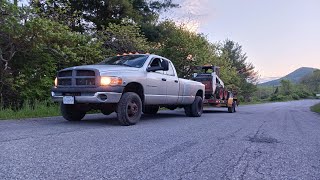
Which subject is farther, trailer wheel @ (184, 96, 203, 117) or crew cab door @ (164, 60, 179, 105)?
trailer wheel @ (184, 96, 203, 117)

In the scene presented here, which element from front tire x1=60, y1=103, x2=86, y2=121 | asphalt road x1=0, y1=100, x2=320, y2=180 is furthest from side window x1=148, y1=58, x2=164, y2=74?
asphalt road x1=0, y1=100, x2=320, y2=180

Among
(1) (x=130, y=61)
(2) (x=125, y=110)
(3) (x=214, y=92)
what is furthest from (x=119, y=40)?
(2) (x=125, y=110)

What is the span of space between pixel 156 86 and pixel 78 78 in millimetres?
2352

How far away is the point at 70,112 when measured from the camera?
9.07 m

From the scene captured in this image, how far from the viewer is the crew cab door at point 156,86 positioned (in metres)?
9.10

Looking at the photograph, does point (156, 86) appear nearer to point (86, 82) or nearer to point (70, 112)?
point (86, 82)

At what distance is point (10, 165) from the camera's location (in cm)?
378

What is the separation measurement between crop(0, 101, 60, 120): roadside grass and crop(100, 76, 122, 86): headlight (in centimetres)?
340

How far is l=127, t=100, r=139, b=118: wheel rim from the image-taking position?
27.2 feet

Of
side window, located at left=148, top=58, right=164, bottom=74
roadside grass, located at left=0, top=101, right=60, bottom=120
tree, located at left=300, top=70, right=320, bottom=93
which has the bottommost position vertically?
roadside grass, located at left=0, top=101, right=60, bottom=120

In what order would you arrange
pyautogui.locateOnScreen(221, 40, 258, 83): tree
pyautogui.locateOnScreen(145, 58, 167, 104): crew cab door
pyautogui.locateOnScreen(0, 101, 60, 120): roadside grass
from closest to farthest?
1. pyautogui.locateOnScreen(145, 58, 167, 104): crew cab door
2. pyautogui.locateOnScreen(0, 101, 60, 120): roadside grass
3. pyautogui.locateOnScreen(221, 40, 258, 83): tree

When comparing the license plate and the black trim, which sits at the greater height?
the black trim

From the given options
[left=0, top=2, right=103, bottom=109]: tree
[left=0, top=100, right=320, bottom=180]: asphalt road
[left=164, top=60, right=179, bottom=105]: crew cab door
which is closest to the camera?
[left=0, top=100, right=320, bottom=180]: asphalt road

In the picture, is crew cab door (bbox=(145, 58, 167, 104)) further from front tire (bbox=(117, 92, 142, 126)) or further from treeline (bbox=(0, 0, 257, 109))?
treeline (bbox=(0, 0, 257, 109))
